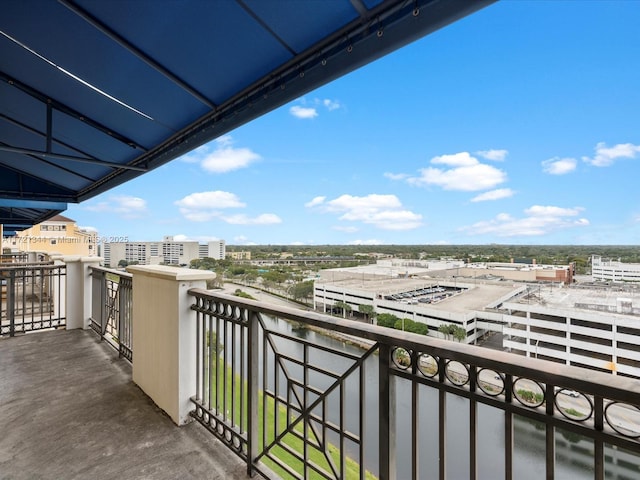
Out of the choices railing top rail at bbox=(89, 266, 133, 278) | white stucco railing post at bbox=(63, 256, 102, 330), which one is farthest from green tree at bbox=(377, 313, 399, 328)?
white stucco railing post at bbox=(63, 256, 102, 330)

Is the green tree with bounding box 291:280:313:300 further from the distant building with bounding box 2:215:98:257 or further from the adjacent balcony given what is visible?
the distant building with bounding box 2:215:98:257

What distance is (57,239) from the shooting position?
46.7 feet

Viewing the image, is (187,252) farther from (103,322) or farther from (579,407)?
(579,407)

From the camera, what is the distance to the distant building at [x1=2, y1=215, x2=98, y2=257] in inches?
551

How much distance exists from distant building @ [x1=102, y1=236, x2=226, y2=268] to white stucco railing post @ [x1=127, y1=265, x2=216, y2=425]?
1.10 meters

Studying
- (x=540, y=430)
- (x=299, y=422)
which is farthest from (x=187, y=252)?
(x=540, y=430)

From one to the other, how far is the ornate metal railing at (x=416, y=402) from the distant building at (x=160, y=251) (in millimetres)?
2012

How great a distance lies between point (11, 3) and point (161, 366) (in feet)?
9.01

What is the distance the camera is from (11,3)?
2188mm

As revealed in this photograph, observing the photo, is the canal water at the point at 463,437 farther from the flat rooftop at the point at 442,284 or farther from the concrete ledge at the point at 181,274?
the concrete ledge at the point at 181,274

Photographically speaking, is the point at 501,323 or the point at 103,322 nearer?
the point at 501,323

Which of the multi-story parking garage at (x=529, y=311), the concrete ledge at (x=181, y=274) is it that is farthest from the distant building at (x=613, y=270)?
the concrete ledge at (x=181, y=274)

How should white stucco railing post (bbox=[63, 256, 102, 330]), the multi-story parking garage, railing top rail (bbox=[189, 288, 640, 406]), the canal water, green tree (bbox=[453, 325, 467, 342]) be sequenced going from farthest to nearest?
1. white stucco railing post (bbox=[63, 256, 102, 330])
2. green tree (bbox=[453, 325, 467, 342])
3. the multi-story parking garage
4. the canal water
5. railing top rail (bbox=[189, 288, 640, 406])

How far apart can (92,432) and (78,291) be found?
3.49m
